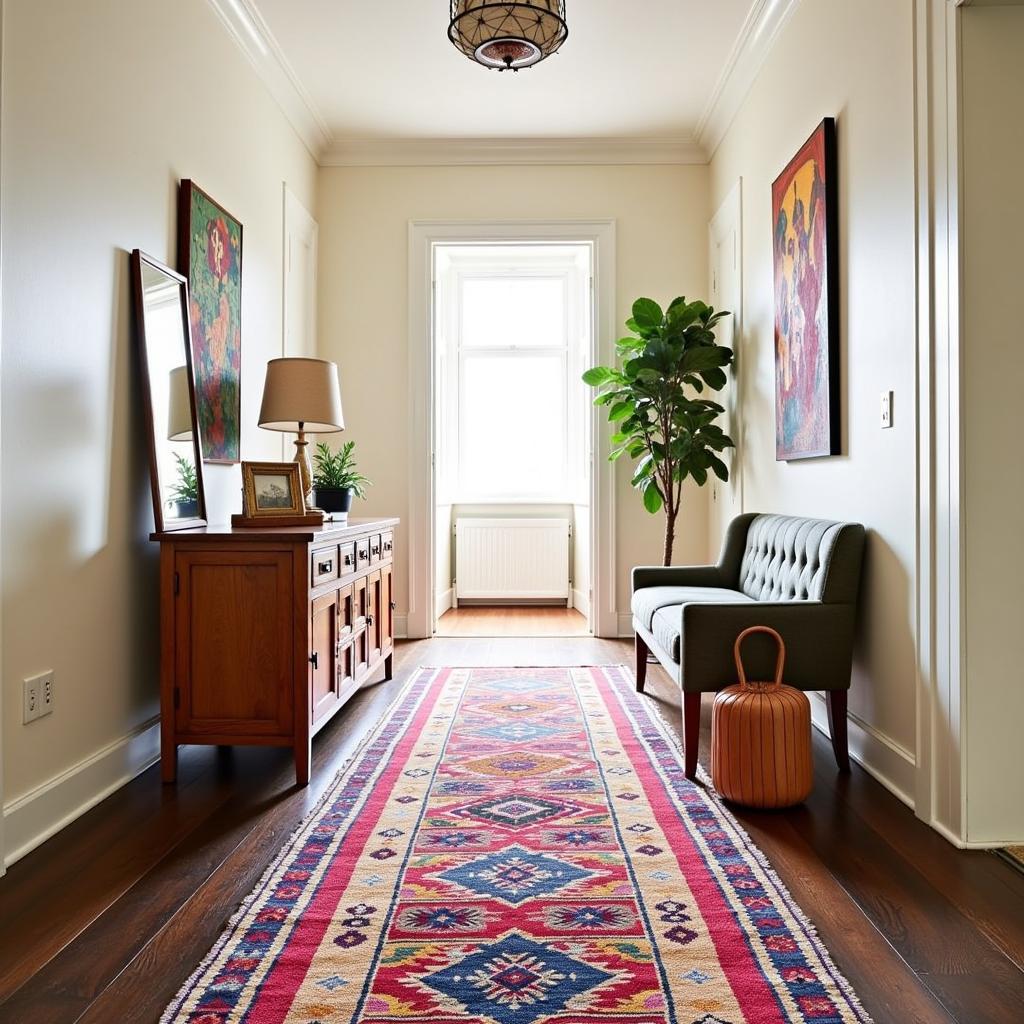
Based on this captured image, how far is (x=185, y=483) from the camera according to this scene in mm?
3215

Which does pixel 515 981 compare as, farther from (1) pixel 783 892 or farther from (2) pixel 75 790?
(2) pixel 75 790

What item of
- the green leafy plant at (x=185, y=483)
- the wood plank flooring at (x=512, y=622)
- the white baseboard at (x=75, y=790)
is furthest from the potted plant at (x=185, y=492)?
the wood plank flooring at (x=512, y=622)

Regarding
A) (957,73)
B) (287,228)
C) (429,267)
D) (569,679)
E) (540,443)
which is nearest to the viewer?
(957,73)

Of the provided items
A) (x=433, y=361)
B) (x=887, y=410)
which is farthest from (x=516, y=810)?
(x=433, y=361)

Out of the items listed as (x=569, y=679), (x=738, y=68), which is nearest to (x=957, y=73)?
(x=738, y=68)

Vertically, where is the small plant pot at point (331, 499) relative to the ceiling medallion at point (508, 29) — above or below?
below

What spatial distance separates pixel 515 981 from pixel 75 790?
Answer: 151 cm

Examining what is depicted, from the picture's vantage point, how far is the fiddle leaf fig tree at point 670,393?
4.77 metres

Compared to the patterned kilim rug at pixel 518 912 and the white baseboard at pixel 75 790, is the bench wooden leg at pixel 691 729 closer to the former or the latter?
the patterned kilim rug at pixel 518 912

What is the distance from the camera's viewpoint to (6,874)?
82.4 inches

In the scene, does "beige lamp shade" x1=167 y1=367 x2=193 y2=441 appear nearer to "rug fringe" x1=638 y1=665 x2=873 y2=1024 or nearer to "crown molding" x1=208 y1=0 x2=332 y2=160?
"crown molding" x1=208 y1=0 x2=332 y2=160

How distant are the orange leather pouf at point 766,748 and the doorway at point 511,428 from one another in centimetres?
449

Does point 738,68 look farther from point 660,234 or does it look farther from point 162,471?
point 162,471

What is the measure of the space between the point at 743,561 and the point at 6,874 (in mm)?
2965
